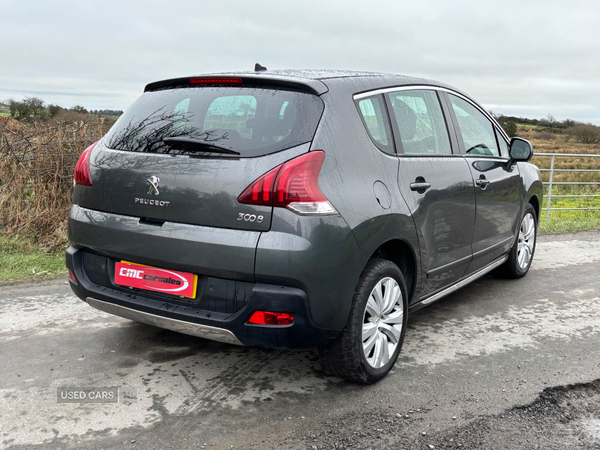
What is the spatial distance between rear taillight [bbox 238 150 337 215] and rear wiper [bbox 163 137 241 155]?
23cm

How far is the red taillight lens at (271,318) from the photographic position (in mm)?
2670

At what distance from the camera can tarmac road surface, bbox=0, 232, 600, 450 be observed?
104 inches

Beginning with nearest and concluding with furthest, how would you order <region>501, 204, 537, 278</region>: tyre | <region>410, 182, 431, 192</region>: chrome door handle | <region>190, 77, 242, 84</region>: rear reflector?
<region>190, 77, 242, 84</region>: rear reflector, <region>410, 182, 431, 192</region>: chrome door handle, <region>501, 204, 537, 278</region>: tyre

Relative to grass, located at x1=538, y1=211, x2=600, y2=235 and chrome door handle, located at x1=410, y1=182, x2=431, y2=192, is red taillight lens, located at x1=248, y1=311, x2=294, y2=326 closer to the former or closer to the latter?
chrome door handle, located at x1=410, y1=182, x2=431, y2=192

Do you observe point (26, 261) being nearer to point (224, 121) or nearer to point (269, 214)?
point (224, 121)

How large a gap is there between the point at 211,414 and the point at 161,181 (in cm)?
119

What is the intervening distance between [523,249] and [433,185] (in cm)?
249

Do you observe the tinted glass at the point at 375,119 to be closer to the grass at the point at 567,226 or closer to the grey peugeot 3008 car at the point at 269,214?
the grey peugeot 3008 car at the point at 269,214

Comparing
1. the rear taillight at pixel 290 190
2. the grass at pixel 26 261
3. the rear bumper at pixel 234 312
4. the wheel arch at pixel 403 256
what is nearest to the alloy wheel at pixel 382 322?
the wheel arch at pixel 403 256

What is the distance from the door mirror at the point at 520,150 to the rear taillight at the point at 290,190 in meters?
2.71

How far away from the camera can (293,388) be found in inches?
123

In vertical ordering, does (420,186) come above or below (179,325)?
above

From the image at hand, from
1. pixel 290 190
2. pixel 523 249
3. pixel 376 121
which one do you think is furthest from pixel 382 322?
pixel 523 249

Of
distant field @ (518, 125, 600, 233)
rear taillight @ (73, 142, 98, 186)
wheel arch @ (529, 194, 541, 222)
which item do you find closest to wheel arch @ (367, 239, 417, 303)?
rear taillight @ (73, 142, 98, 186)
